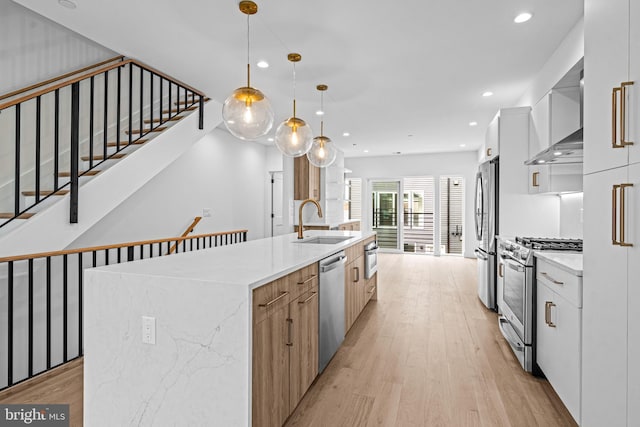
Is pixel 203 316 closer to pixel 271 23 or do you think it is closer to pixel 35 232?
pixel 35 232

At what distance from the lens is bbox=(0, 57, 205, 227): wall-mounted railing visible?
2654 millimetres

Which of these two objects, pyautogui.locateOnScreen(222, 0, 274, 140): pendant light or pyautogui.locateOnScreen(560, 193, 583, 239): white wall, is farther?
pyautogui.locateOnScreen(560, 193, 583, 239): white wall

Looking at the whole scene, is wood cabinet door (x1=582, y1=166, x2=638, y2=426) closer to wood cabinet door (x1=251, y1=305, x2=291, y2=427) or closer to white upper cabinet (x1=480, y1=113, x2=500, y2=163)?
wood cabinet door (x1=251, y1=305, x2=291, y2=427)

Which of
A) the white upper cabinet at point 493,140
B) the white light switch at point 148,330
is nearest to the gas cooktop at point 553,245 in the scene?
the white upper cabinet at point 493,140

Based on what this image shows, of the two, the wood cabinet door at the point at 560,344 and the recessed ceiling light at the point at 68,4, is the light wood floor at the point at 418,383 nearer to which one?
the wood cabinet door at the point at 560,344

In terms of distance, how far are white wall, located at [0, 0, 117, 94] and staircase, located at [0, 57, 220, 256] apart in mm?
115

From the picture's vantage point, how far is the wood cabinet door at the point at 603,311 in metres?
1.31

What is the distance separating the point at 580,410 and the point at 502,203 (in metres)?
2.25

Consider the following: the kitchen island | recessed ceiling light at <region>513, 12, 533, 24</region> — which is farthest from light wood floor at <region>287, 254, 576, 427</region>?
recessed ceiling light at <region>513, 12, 533, 24</region>

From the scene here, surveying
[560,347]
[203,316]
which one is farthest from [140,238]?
[560,347]

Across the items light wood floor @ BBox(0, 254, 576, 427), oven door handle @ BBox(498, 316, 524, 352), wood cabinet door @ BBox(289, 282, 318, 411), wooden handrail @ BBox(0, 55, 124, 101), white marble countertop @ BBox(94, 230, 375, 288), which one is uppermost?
wooden handrail @ BBox(0, 55, 124, 101)

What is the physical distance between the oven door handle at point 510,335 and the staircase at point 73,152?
3659mm

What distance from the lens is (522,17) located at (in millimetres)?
2572

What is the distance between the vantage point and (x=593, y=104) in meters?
1.54
